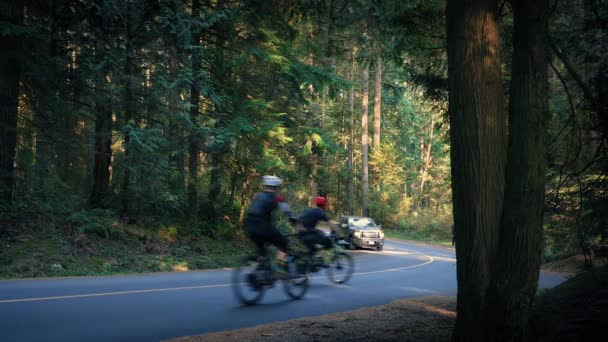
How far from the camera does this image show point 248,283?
31.6 ft

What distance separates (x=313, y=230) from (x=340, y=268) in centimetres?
163

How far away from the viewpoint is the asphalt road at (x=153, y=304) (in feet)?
23.8

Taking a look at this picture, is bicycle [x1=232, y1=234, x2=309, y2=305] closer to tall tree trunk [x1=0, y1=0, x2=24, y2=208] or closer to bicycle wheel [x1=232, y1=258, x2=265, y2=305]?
bicycle wheel [x1=232, y1=258, x2=265, y2=305]

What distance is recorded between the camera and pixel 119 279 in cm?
1242

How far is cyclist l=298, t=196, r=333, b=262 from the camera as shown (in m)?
11.8

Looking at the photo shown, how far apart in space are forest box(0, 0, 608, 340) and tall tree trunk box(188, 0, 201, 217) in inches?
3.2

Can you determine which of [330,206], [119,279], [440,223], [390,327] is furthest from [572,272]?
[330,206]

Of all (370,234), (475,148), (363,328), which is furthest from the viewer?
(370,234)

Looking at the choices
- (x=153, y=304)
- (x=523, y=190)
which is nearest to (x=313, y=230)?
(x=153, y=304)

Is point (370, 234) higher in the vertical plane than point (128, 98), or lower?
lower

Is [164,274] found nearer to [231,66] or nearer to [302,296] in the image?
[302,296]

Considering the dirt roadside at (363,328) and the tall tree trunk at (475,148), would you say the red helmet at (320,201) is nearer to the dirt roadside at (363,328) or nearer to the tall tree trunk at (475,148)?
the dirt roadside at (363,328)

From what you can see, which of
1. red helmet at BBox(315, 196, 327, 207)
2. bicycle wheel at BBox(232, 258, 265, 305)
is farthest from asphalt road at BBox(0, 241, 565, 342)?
red helmet at BBox(315, 196, 327, 207)

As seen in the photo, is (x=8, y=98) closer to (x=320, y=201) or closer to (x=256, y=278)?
(x=320, y=201)
